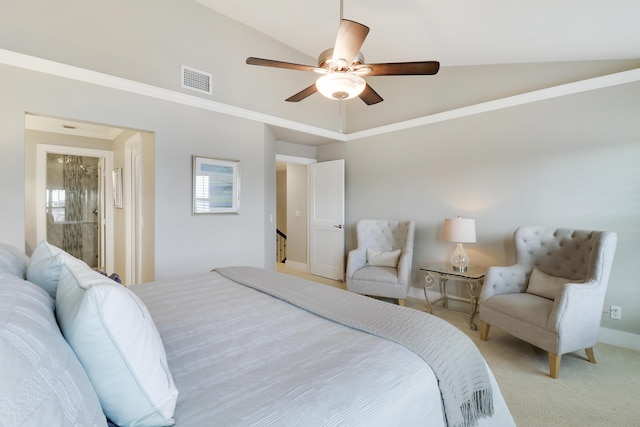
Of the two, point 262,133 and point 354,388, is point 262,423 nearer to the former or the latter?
point 354,388

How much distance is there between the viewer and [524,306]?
2.46 metres

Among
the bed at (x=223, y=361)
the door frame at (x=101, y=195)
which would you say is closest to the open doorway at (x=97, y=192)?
the door frame at (x=101, y=195)

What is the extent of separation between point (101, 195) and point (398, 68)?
208 inches

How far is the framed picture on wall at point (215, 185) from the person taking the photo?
3391 millimetres

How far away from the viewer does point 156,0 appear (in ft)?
10.2

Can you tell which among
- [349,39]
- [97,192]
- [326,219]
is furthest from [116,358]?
[97,192]

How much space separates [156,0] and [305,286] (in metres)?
3.34

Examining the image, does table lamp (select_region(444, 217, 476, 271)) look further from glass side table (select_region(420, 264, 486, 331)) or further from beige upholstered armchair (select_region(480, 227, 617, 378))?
beige upholstered armchair (select_region(480, 227, 617, 378))

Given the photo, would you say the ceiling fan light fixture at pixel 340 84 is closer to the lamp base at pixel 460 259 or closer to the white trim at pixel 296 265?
the lamp base at pixel 460 259

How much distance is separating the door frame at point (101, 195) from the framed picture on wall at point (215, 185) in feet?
8.41

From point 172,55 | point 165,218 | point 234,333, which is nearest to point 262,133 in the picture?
point 172,55

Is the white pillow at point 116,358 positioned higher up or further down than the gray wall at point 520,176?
further down

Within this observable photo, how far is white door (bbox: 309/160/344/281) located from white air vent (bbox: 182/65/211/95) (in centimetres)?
224

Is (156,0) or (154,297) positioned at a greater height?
(156,0)
